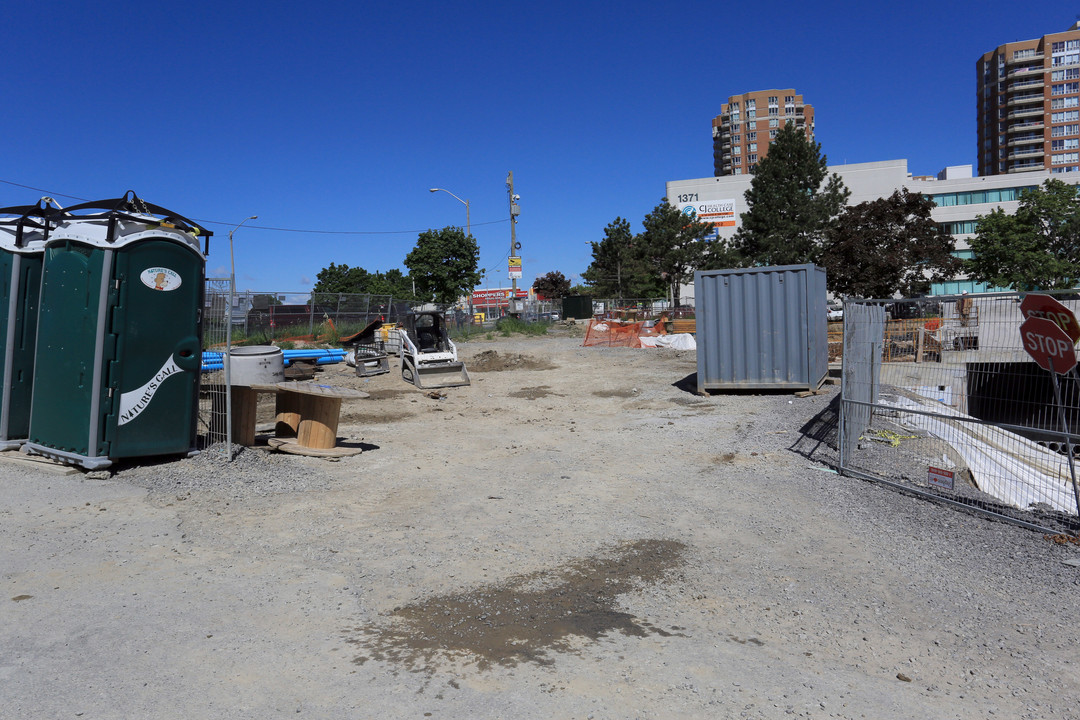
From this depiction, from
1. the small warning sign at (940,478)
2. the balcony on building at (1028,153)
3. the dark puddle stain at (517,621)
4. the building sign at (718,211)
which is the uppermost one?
the balcony on building at (1028,153)

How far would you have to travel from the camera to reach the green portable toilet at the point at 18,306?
26.4 ft

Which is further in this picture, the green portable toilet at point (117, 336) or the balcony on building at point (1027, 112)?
the balcony on building at point (1027, 112)

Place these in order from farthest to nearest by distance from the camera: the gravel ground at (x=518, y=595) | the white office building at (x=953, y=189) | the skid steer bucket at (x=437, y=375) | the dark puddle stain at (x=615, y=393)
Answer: the white office building at (x=953, y=189), the skid steer bucket at (x=437, y=375), the dark puddle stain at (x=615, y=393), the gravel ground at (x=518, y=595)

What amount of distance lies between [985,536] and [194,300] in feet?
24.6

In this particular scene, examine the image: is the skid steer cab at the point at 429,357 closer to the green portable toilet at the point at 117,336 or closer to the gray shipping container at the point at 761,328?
the gray shipping container at the point at 761,328

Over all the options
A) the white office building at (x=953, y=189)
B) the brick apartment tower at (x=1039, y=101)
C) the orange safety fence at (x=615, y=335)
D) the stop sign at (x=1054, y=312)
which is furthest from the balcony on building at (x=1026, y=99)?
the stop sign at (x=1054, y=312)

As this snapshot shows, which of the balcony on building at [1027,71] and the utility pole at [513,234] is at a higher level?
the balcony on building at [1027,71]

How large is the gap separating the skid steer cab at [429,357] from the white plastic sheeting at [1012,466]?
11.3 m

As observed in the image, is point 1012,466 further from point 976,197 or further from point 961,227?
point 976,197

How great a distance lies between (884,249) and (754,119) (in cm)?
10070

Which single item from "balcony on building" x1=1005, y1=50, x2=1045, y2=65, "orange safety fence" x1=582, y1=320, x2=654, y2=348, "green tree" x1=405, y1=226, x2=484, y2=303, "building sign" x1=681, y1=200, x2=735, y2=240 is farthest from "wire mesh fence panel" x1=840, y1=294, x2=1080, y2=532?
"balcony on building" x1=1005, y1=50, x2=1045, y2=65

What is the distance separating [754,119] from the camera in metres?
127

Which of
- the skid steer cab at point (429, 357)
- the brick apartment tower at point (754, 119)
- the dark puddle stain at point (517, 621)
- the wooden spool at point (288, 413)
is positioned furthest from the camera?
the brick apartment tower at point (754, 119)

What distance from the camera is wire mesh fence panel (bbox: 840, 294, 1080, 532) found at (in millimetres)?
6500
